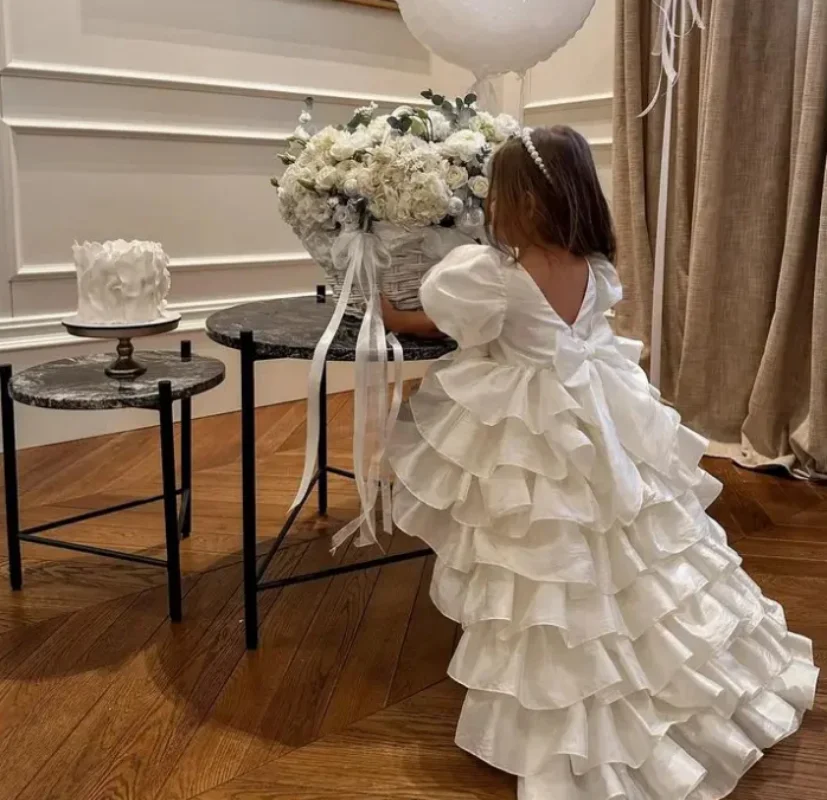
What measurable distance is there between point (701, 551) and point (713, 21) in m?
1.71

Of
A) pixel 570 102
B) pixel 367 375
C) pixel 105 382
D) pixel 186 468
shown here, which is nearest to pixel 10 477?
pixel 105 382

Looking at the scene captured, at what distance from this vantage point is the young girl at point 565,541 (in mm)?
1266

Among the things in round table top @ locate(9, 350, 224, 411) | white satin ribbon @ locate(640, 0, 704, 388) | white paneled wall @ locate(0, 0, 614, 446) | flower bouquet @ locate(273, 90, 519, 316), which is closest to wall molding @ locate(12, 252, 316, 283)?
white paneled wall @ locate(0, 0, 614, 446)

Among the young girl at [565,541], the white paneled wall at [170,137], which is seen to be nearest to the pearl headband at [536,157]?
the young girl at [565,541]

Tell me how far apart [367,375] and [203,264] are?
1.68 metres

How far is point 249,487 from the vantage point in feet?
5.14

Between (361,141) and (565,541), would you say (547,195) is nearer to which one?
(361,141)

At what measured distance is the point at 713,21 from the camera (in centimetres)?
251

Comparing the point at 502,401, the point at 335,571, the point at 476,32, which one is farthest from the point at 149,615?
the point at 476,32

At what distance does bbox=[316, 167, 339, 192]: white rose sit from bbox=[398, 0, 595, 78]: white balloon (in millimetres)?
640

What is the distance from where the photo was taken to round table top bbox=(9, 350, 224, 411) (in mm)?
1656

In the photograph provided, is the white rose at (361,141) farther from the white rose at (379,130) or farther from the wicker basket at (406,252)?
the wicker basket at (406,252)

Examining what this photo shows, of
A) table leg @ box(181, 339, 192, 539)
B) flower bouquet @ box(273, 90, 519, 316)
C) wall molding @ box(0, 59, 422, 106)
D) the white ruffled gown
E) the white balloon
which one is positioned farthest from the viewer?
wall molding @ box(0, 59, 422, 106)

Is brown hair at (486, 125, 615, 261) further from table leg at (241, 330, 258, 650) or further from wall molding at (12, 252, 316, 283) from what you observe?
wall molding at (12, 252, 316, 283)
